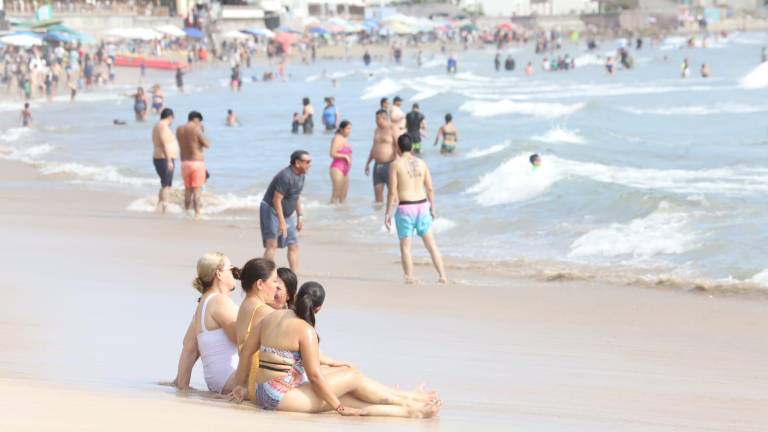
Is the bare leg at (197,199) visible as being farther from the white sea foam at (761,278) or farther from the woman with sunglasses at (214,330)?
the woman with sunglasses at (214,330)

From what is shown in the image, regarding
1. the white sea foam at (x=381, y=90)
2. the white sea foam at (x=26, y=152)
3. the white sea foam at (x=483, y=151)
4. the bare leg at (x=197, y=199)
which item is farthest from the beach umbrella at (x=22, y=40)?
the bare leg at (x=197, y=199)

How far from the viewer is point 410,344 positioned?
810 centimetres

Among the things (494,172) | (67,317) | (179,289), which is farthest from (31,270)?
(494,172)

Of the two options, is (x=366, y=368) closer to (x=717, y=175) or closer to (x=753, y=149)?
(x=717, y=175)

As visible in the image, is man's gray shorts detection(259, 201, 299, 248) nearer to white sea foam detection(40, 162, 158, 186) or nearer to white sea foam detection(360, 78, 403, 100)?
white sea foam detection(40, 162, 158, 186)

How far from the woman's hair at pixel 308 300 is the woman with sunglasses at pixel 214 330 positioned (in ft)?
1.82

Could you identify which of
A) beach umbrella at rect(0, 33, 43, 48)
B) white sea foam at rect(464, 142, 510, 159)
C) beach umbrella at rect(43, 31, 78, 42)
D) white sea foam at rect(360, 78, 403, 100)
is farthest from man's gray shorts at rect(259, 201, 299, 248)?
beach umbrella at rect(43, 31, 78, 42)

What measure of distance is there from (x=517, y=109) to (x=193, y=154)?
2453cm

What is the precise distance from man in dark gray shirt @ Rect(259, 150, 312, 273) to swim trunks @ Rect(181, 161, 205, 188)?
178 inches

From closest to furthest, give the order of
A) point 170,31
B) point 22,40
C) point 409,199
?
point 409,199 < point 22,40 < point 170,31

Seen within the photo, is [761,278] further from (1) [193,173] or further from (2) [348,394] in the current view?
(1) [193,173]

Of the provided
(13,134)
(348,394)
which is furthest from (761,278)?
(13,134)

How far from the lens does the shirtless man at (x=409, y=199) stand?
35.3ft

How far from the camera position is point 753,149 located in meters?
25.2
